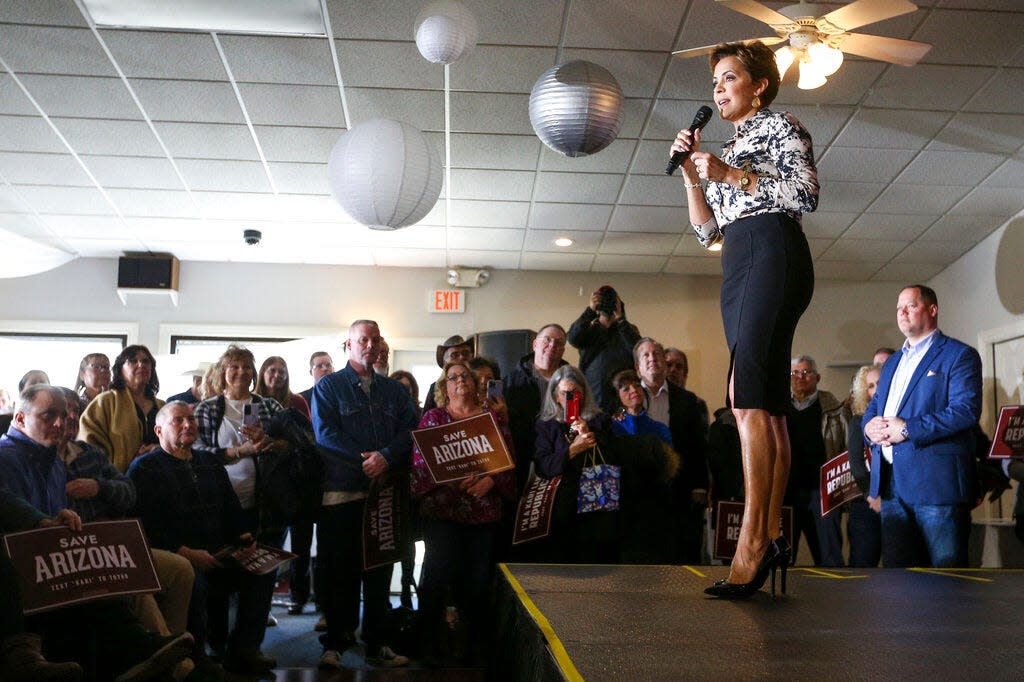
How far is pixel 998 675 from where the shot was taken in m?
1.39

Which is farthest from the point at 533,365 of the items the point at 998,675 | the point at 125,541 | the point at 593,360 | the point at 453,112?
the point at 998,675

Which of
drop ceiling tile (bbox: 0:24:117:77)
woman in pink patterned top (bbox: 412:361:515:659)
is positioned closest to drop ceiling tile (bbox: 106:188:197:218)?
drop ceiling tile (bbox: 0:24:117:77)

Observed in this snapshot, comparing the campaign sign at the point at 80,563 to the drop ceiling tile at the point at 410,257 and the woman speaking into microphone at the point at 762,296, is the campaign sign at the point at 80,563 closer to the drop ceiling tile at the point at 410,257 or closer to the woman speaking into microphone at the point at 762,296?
the woman speaking into microphone at the point at 762,296

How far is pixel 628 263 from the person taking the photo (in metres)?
8.21

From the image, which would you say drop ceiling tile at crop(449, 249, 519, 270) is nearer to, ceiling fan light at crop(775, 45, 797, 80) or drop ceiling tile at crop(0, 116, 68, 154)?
drop ceiling tile at crop(0, 116, 68, 154)

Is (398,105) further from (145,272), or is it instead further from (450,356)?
(145,272)

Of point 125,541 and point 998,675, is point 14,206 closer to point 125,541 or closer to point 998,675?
point 125,541

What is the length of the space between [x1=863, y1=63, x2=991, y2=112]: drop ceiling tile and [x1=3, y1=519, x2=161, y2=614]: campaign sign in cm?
409

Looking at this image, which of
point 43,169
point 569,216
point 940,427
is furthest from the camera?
point 569,216

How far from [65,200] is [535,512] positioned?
15.4 ft

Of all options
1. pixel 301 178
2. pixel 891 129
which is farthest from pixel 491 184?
pixel 891 129

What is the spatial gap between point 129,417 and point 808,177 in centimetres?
322

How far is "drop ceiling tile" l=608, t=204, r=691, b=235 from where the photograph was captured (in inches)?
269

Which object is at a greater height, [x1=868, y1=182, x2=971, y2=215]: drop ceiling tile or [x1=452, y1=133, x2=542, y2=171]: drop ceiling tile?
[x1=452, y1=133, x2=542, y2=171]: drop ceiling tile
